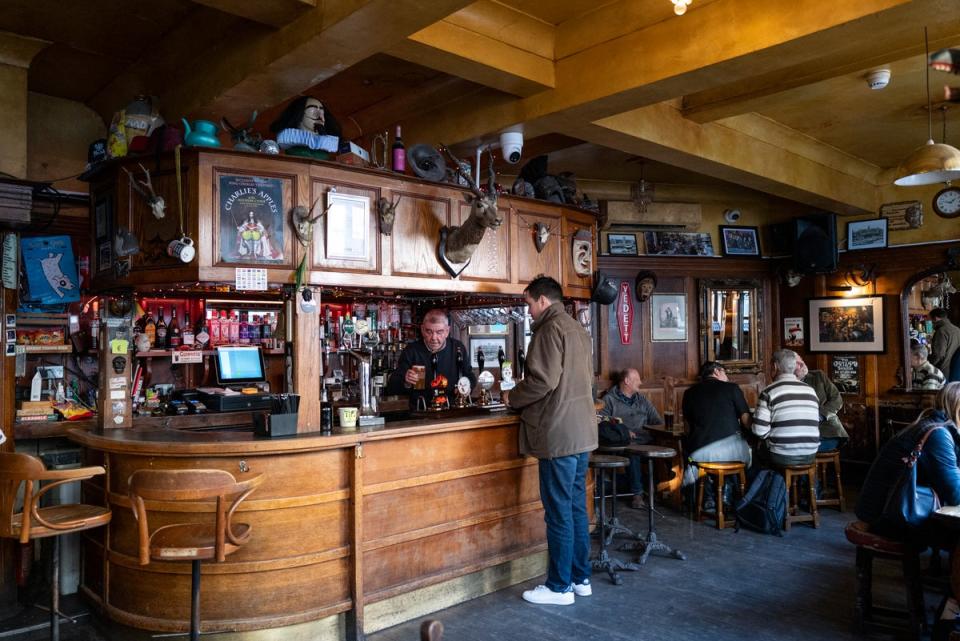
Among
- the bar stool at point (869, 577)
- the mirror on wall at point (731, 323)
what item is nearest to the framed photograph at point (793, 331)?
the mirror on wall at point (731, 323)

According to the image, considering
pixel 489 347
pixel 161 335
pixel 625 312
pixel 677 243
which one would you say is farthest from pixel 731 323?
pixel 161 335

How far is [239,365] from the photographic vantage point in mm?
7070

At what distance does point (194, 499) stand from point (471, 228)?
2.62 m

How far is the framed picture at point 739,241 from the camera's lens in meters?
9.96

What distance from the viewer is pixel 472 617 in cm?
437

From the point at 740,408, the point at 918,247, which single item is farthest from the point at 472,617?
the point at 918,247

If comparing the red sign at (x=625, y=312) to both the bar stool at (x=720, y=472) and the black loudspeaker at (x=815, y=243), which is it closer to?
the black loudspeaker at (x=815, y=243)

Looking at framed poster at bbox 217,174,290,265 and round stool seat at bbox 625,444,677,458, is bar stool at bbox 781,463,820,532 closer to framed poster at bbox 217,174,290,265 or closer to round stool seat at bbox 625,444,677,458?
round stool seat at bbox 625,444,677,458

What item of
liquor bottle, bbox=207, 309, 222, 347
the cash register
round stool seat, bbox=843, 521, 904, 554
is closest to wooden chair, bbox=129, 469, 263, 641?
the cash register

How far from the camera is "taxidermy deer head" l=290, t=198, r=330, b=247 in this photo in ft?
14.6

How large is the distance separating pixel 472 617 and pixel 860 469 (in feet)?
22.5

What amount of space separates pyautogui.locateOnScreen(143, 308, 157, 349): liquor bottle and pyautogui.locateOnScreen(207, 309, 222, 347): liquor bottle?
489 millimetres

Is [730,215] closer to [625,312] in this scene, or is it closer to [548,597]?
[625,312]

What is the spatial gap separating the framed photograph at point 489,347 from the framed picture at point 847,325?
4494mm
